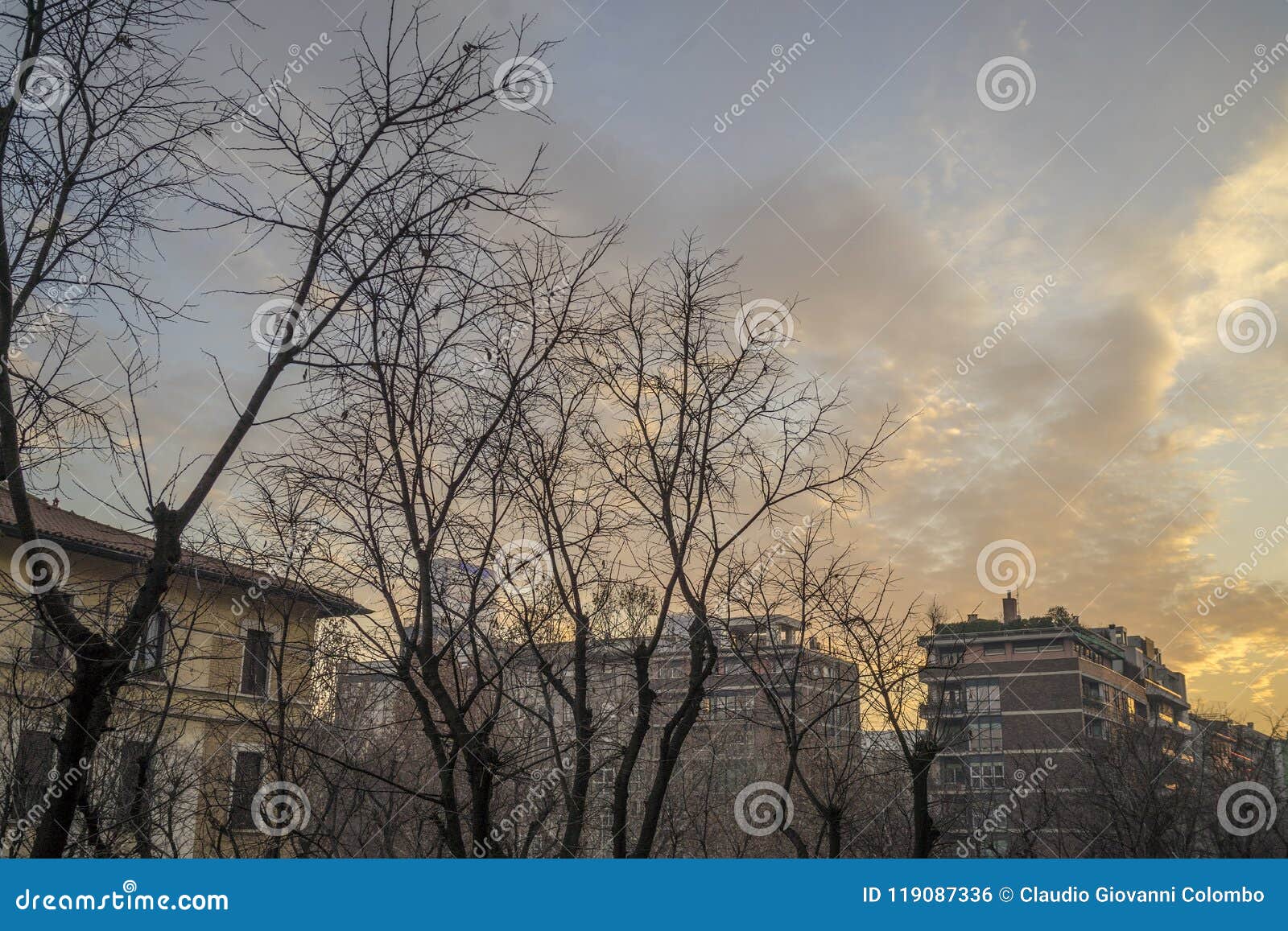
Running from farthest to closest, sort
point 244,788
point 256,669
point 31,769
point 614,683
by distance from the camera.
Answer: point 256,669 → point 31,769 → point 614,683 → point 244,788

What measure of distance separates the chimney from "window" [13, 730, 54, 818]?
210ft

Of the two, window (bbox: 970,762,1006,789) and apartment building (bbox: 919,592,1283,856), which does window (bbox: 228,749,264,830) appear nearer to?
apartment building (bbox: 919,592,1283,856)

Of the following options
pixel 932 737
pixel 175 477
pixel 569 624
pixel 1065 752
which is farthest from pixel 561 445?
pixel 1065 752

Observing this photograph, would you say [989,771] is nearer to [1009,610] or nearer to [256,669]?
[1009,610]

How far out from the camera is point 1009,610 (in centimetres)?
7262

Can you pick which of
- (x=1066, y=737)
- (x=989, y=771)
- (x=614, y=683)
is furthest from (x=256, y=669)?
(x=1066, y=737)

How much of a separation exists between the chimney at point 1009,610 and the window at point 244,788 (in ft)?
196

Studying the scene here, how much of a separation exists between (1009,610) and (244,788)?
68.5 metres

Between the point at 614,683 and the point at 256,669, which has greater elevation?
the point at 256,669

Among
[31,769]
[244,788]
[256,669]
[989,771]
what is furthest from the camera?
[989,771]

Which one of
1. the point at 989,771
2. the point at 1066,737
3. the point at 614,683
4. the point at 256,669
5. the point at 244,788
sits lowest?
the point at 244,788

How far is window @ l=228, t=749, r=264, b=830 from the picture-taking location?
8.72 m

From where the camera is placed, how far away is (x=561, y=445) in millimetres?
6406
